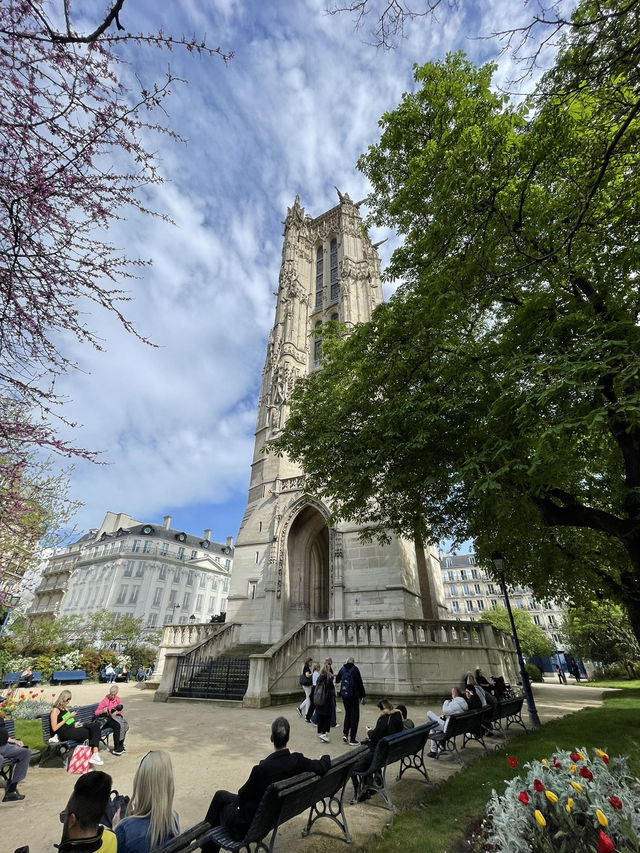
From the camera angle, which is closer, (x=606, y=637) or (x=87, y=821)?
(x=87, y=821)

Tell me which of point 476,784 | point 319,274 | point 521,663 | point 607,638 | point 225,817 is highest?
point 319,274

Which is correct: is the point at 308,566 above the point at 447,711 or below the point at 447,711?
above

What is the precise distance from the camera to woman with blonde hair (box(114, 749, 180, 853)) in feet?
8.38

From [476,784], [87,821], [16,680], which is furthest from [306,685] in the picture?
[16,680]

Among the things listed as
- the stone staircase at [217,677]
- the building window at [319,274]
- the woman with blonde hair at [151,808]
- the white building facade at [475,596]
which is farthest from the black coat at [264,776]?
the white building facade at [475,596]

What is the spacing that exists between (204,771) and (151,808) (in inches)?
151

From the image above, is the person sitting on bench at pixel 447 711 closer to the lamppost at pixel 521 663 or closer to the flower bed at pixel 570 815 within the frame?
the flower bed at pixel 570 815

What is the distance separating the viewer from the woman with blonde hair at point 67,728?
6188 millimetres

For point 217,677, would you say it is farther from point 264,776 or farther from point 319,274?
point 319,274

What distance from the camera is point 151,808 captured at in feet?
8.72

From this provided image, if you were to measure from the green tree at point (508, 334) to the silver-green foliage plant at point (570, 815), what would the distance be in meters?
2.93

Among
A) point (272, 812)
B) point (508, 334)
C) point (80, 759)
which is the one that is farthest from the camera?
point (508, 334)

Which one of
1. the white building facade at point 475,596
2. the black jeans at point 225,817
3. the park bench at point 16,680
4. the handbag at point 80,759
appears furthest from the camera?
the white building facade at point 475,596

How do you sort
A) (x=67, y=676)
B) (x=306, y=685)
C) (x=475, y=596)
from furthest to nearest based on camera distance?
(x=475, y=596)
(x=67, y=676)
(x=306, y=685)
